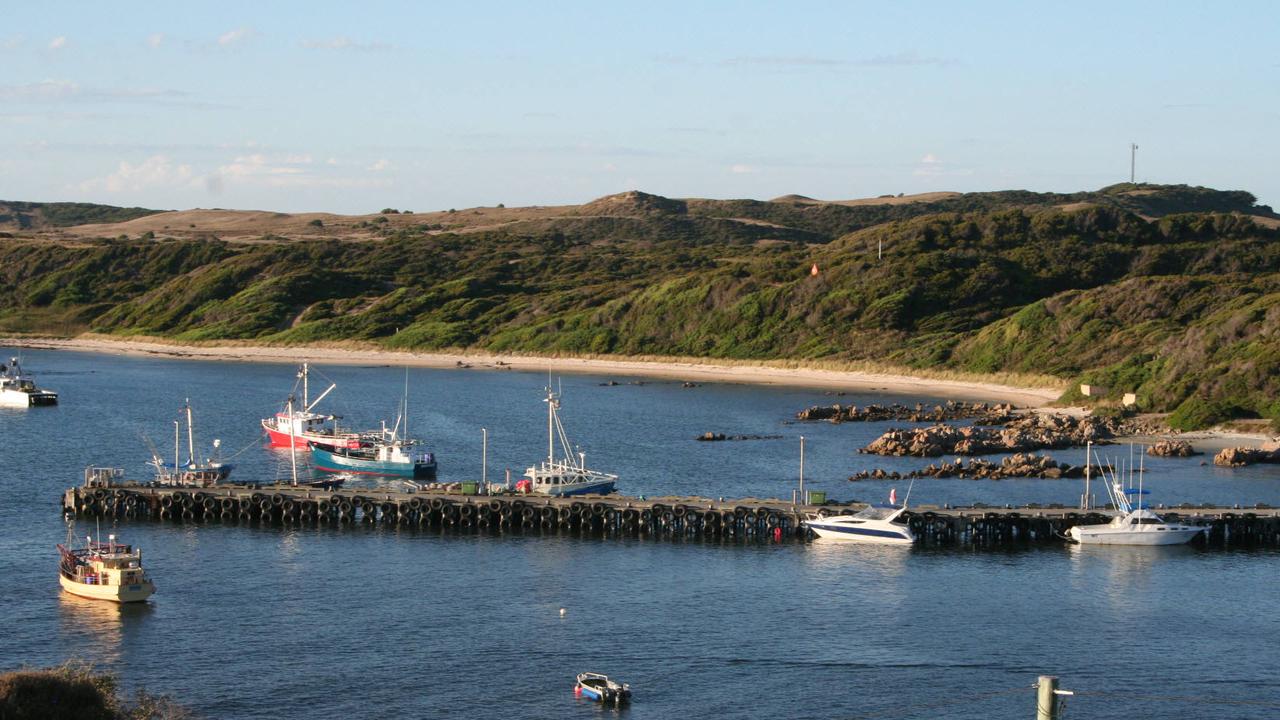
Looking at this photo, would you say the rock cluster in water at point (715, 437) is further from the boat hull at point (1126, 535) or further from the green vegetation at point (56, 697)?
the green vegetation at point (56, 697)

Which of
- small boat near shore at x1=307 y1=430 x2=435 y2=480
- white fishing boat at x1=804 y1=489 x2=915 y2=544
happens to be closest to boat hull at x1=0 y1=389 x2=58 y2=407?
small boat near shore at x1=307 y1=430 x2=435 y2=480

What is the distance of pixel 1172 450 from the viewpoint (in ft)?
339

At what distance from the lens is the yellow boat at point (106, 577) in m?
60.7

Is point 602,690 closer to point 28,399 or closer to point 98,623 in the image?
point 98,623

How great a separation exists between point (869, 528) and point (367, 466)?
125 feet

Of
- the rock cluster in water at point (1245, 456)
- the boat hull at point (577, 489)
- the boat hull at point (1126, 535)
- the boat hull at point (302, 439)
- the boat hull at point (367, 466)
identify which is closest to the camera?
the boat hull at point (1126, 535)

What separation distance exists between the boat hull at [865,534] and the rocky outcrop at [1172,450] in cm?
3664

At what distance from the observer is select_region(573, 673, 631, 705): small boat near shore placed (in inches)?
1928

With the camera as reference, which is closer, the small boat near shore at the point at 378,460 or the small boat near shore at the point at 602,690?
the small boat near shore at the point at 602,690

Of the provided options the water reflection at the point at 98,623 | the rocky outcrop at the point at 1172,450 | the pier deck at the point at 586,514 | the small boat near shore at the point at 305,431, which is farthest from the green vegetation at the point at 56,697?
the rocky outcrop at the point at 1172,450

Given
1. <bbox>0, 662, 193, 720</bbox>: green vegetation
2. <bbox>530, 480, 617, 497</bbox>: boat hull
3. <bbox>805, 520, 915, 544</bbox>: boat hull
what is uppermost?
<bbox>530, 480, 617, 497</bbox>: boat hull

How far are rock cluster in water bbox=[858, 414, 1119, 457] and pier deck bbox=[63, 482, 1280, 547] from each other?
27167 millimetres

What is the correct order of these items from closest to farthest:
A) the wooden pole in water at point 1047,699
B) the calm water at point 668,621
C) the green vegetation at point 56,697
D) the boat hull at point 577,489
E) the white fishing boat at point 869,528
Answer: the wooden pole in water at point 1047,699 < the green vegetation at point 56,697 < the calm water at point 668,621 < the white fishing boat at point 869,528 < the boat hull at point 577,489

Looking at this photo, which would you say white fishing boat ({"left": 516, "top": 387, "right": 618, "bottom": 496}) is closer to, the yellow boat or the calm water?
the calm water
